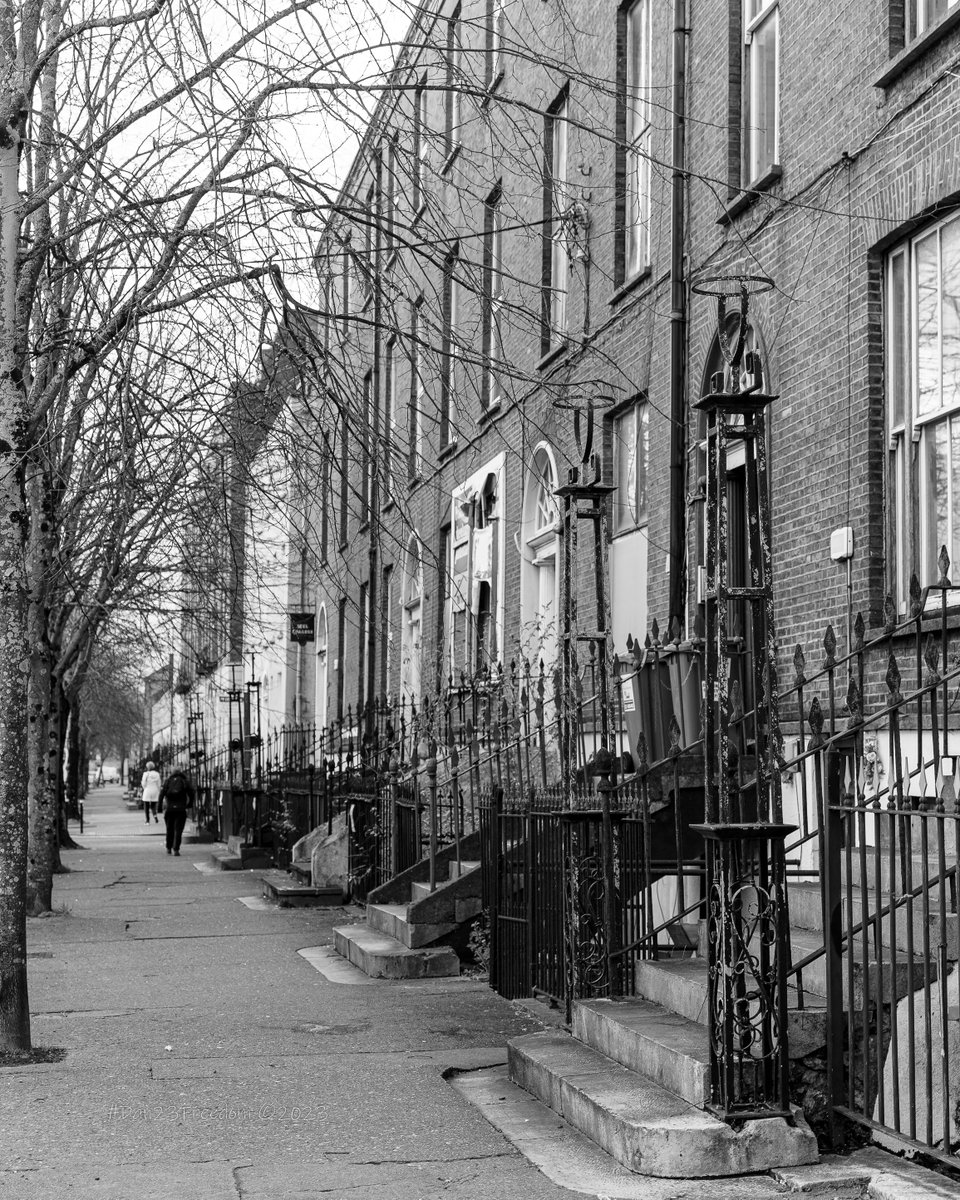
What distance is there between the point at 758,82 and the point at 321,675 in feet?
79.1

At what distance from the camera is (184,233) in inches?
275

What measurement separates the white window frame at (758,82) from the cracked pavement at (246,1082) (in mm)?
6591

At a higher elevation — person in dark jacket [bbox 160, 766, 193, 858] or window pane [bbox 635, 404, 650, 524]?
window pane [bbox 635, 404, 650, 524]

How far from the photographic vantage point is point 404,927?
473 inches

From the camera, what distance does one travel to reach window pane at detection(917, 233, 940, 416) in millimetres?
8992

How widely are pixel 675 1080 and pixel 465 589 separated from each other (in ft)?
45.6

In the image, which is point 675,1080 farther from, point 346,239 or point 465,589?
point 465,589

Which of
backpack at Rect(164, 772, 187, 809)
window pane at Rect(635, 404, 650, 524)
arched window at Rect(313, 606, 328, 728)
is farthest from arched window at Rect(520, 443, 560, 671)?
arched window at Rect(313, 606, 328, 728)

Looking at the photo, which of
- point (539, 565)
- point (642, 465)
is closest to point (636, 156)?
point (642, 465)

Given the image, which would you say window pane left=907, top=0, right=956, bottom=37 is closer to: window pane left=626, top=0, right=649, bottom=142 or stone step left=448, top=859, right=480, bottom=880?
window pane left=626, top=0, right=649, bottom=142

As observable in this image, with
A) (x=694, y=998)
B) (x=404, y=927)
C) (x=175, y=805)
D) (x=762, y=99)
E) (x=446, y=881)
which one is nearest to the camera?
(x=694, y=998)

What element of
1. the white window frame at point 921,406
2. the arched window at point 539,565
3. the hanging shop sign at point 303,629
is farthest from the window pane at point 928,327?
the hanging shop sign at point 303,629

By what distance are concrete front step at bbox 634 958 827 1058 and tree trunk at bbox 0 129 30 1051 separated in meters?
3.44

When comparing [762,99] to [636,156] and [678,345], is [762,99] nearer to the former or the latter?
[678,345]
